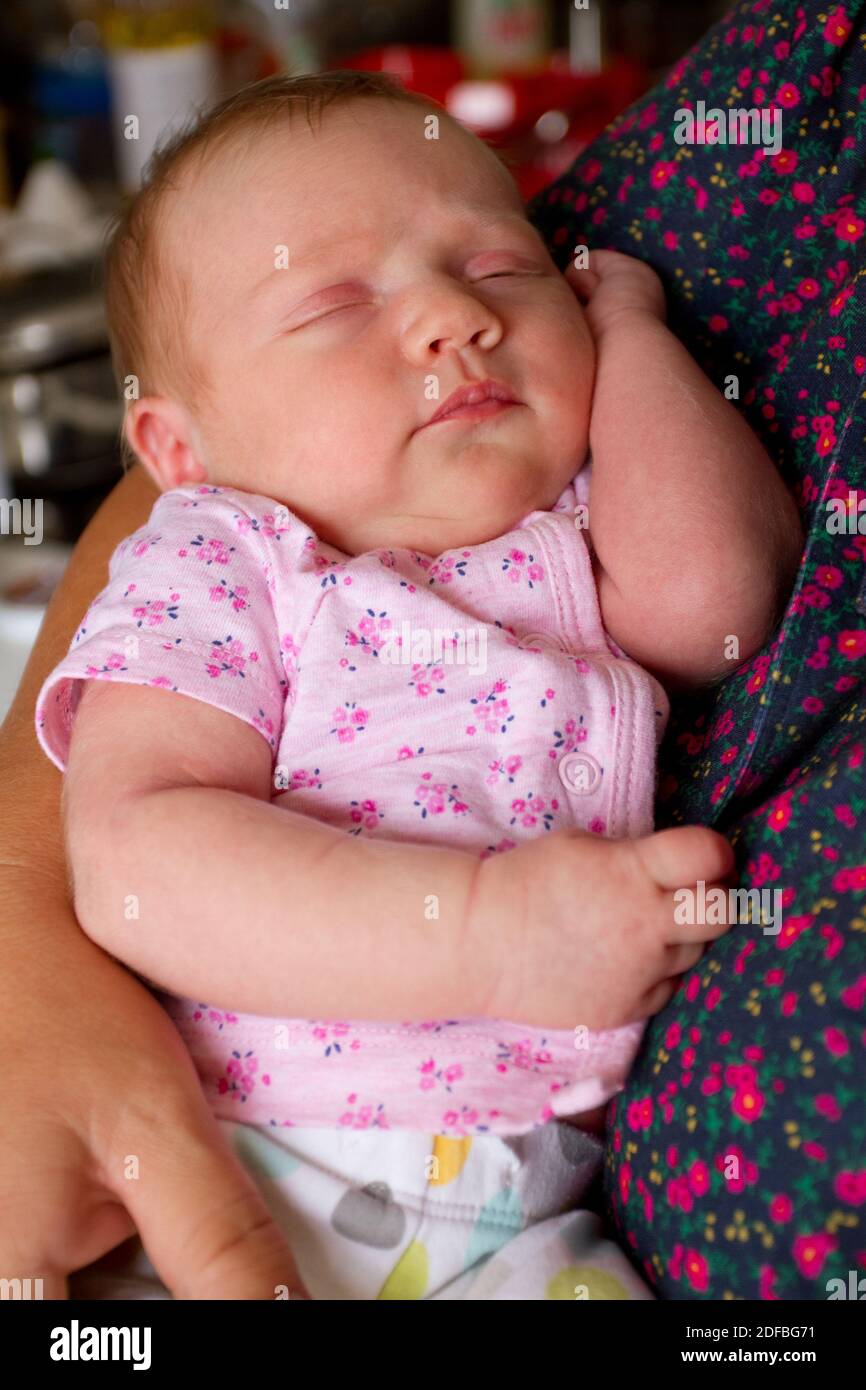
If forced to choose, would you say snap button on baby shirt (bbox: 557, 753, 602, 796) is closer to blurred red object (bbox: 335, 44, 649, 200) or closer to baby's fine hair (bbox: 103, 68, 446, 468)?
baby's fine hair (bbox: 103, 68, 446, 468)

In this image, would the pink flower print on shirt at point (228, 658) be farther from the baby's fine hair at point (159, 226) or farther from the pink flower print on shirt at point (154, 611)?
the baby's fine hair at point (159, 226)

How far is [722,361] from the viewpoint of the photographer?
102 cm

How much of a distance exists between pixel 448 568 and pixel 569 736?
151 mm

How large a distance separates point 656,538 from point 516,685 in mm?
135

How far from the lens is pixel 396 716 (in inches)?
33.6

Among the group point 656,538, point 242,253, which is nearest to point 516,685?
point 656,538

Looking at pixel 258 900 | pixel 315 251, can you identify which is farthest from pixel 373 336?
pixel 258 900

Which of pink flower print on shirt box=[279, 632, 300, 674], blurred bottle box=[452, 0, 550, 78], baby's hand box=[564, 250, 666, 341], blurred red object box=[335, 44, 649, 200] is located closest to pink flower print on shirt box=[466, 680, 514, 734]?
pink flower print on shirt box=[279, 632, 300, 674]

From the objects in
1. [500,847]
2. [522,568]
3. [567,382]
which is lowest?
[500,847]

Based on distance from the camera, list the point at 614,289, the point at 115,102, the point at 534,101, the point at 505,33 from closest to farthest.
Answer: the point at 614,289 → the point at 534,101 → the point at 115,102 → the point at 505,33

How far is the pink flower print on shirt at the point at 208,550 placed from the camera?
2.88 feet

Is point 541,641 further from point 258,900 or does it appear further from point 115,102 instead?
point 115,102
